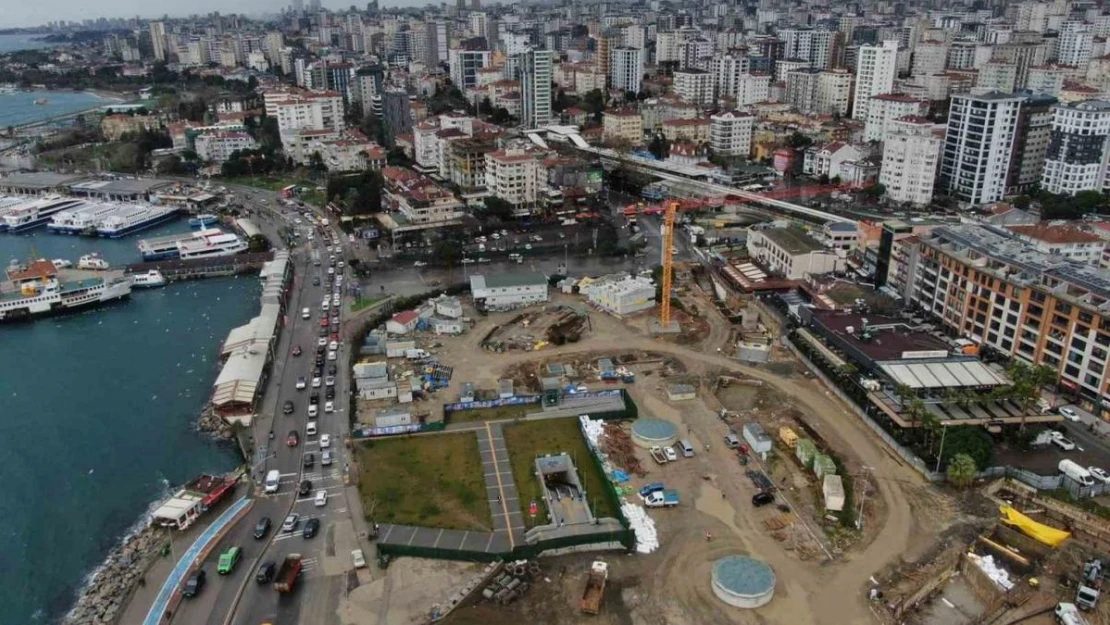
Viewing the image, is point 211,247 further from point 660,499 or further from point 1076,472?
point 1076,472

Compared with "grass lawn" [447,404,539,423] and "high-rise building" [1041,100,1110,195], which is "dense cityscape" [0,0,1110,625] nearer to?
"grass lawn" [447,404,539,423]

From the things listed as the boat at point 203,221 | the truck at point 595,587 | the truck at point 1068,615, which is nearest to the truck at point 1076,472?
the truck at point 1068,615

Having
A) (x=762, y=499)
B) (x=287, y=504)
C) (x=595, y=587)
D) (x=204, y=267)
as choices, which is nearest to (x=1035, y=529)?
(x=762, y=499)

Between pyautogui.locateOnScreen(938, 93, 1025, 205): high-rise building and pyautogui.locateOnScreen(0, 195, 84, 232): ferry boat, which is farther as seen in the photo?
pyautogui.locateOnScreen(0, 195, 84, 232): ferry boat

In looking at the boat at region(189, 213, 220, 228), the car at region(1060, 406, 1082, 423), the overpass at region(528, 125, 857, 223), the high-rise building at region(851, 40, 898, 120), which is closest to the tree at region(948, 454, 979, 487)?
the car at region(1060, 406, 1082, 423)

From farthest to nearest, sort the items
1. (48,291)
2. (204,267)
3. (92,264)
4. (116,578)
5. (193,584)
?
1. (204,267)
2. (92,264)
3. (48,291)
4. (116,578)
5. (193,584)

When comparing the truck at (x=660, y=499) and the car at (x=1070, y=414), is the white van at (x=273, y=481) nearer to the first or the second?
the truck at (x=660, y=499)
